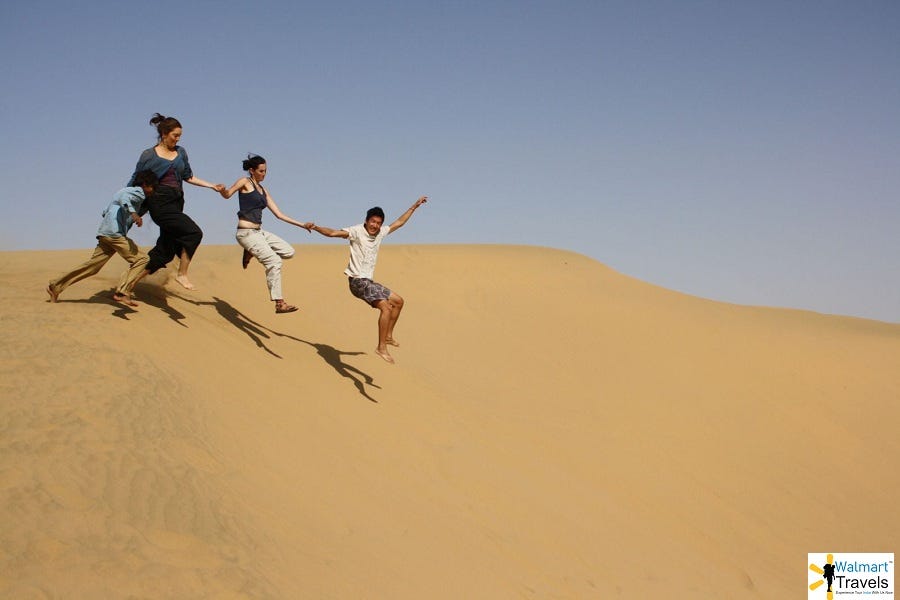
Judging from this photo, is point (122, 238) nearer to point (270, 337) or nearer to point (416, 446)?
point (270, 337)

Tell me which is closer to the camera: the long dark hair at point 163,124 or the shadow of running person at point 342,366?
the long dark hair at point 163,124

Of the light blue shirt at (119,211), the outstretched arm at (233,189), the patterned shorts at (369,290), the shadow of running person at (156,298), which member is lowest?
the shadow of running person at (156,298)

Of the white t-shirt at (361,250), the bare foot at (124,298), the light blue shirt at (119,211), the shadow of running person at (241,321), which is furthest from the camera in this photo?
the shadow of running person at (241,321)

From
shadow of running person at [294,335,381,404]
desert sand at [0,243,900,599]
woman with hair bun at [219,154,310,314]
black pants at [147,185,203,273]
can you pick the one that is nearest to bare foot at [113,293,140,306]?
desert sand at [0,243,900,599]

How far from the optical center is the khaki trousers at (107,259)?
698cm

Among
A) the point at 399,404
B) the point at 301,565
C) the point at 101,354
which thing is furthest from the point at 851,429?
the point at 101,354

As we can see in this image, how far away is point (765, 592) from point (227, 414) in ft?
17.9

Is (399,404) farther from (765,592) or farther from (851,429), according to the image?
(851,429)

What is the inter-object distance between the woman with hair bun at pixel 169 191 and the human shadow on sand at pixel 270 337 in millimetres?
1395

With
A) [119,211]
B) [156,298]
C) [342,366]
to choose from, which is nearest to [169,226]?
[119,211]

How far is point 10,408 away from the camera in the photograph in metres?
4.99

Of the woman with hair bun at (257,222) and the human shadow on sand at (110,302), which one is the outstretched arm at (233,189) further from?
the human shadow on sand at (110,302)

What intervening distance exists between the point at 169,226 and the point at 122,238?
571 mm

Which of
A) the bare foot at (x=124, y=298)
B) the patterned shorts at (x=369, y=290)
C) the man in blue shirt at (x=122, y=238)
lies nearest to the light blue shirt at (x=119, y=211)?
the man in blue shirt at (x=122, y=238)
